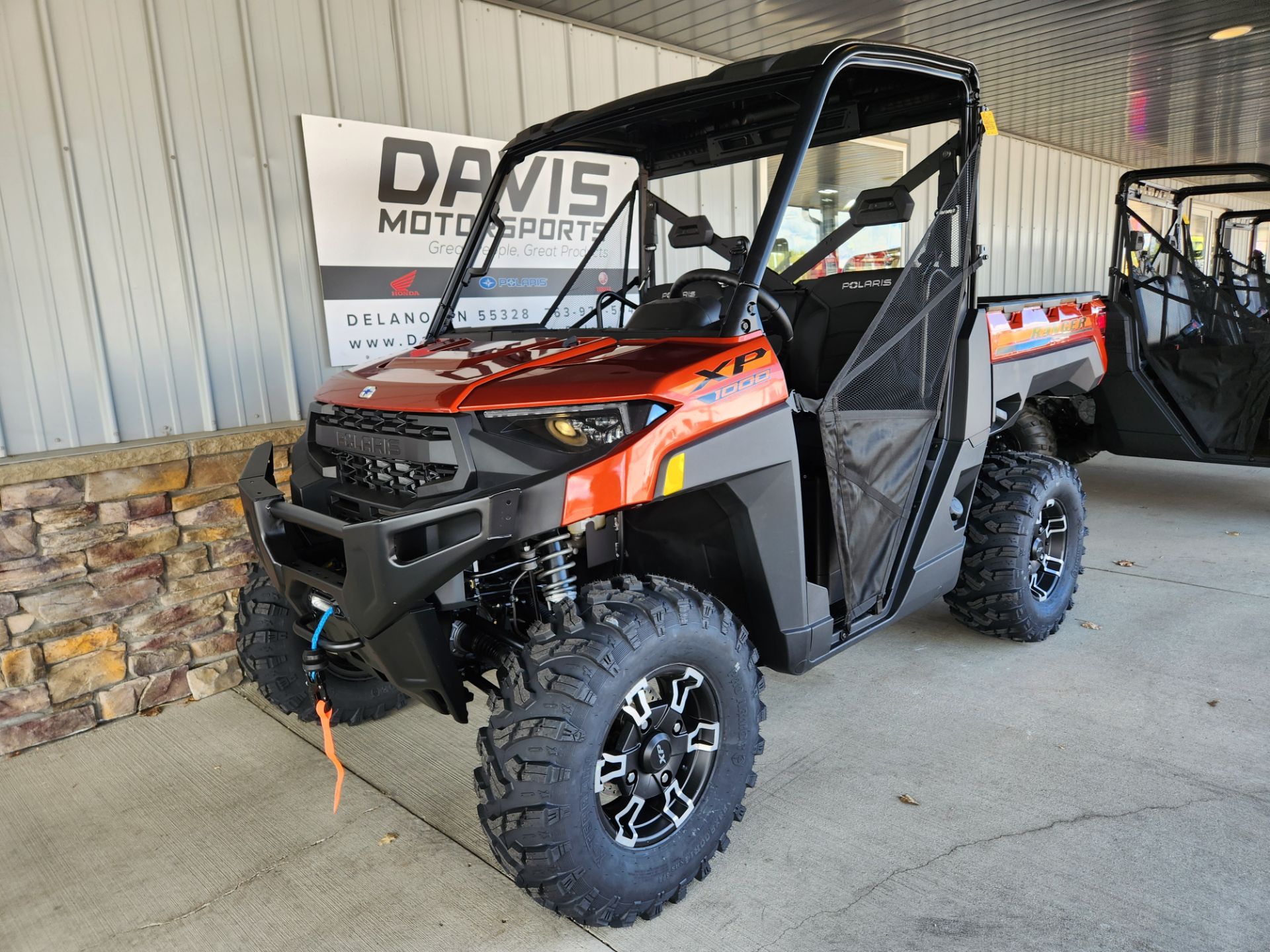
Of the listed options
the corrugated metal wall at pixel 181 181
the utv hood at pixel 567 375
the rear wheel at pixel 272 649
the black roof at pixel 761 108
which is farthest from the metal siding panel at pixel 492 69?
the rear wheel at pixel 272 649

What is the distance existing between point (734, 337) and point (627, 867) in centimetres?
137

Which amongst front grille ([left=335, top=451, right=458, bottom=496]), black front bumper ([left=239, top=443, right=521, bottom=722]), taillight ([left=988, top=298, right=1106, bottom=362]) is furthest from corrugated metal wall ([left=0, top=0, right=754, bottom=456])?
taillight ([left=988, top=298, right=1106, bottom=362])

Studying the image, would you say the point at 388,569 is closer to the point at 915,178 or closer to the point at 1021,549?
the point at 915,178

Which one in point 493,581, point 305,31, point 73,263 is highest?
point 305,31

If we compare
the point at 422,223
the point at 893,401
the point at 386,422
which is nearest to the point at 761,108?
the point at 893,401

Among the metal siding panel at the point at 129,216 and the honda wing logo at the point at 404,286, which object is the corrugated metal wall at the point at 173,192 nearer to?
the metal siding panel at the point at 129,216

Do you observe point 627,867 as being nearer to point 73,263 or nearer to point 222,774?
point 222,774

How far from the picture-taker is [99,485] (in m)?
3.41

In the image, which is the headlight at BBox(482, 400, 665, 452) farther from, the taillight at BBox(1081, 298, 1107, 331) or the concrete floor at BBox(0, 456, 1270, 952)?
the taillight at BBox(1081, 298, 1107, 331)

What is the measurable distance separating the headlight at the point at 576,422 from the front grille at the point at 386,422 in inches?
5.5

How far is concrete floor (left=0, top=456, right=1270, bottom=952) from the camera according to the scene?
7.12 feet

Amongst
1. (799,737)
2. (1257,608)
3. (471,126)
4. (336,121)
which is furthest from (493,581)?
(1257,608)

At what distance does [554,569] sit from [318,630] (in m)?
0.63

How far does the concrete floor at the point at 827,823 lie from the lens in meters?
2.17
